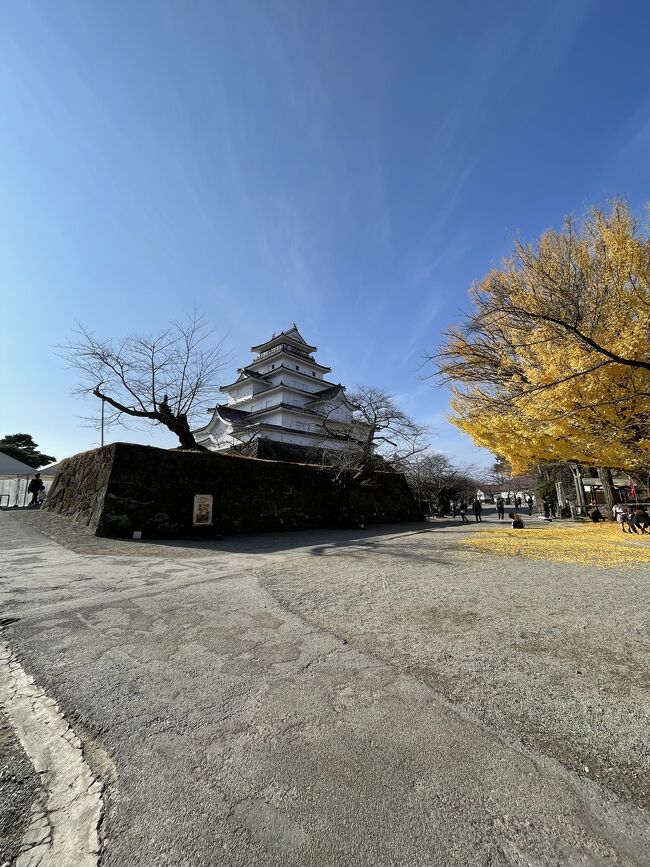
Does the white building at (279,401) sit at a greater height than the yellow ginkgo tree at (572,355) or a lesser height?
greater

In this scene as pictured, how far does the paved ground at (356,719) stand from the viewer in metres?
1.28

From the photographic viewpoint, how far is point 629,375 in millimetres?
7930

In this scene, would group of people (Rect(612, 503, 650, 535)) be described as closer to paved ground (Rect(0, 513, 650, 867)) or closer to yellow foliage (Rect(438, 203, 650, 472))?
yellow foliage (Rect(438, 203, 650, 472))

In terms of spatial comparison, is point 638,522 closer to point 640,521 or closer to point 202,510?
point 640,521

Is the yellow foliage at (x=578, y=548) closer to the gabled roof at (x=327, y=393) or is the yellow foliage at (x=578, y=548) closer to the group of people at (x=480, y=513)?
the group of people at (x=480, y=513)

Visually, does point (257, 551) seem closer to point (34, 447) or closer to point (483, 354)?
point (483, 354)

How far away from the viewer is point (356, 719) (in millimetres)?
1978

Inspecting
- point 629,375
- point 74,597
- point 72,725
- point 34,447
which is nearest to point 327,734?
point 72,725

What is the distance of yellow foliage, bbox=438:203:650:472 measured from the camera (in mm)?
6660

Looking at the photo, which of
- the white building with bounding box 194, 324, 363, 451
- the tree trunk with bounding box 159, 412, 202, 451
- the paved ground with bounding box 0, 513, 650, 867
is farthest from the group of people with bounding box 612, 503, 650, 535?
the white building with bounding box 194, 324, 363, 451

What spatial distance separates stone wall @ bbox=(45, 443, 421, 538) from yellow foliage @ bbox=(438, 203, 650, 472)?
8038 millimetres

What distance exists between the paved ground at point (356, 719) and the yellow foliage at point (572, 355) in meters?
4.75

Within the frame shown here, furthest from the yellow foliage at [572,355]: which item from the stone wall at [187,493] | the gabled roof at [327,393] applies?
the gabled roof at [327,393]

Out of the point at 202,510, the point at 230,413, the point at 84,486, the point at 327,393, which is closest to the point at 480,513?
the point at 327,393
